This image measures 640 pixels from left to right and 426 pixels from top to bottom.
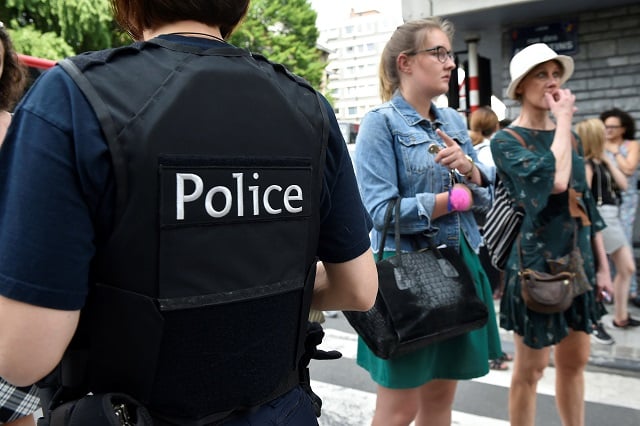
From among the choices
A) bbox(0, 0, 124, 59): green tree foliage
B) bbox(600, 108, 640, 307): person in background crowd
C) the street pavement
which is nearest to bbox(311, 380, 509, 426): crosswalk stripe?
the street pavement

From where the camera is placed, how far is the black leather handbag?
2.11m

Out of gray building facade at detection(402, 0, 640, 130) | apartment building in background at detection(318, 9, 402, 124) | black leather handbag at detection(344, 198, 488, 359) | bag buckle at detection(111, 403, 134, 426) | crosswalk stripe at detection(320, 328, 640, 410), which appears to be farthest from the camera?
apartment building in background at detection(318, 9, 402, 124)

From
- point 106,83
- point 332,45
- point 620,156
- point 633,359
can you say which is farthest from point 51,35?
point 332,45

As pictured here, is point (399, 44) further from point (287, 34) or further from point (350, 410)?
point (287, 34)

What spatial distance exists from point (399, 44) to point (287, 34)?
39.1 metres

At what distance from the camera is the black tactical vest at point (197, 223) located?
3.19 feet

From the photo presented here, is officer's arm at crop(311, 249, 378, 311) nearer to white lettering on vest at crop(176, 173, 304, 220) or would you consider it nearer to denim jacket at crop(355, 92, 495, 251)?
white lettering on vest at crop(176, 173, 304, 220)

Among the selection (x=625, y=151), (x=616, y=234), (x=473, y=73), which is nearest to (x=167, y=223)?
(x=616, y=234)

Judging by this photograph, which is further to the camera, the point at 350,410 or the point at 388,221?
the point at 350,410

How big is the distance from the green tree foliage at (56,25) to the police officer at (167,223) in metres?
15.2

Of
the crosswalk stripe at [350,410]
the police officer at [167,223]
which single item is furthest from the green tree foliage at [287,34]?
the police officer at [167,223]

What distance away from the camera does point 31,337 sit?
937 millimetres

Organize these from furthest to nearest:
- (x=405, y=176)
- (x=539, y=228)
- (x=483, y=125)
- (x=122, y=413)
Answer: (x=483, y=125) < (x=539, y=228) < (x=405, y=176) < (x=122, y=413)

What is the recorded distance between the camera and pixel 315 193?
3.98ft
